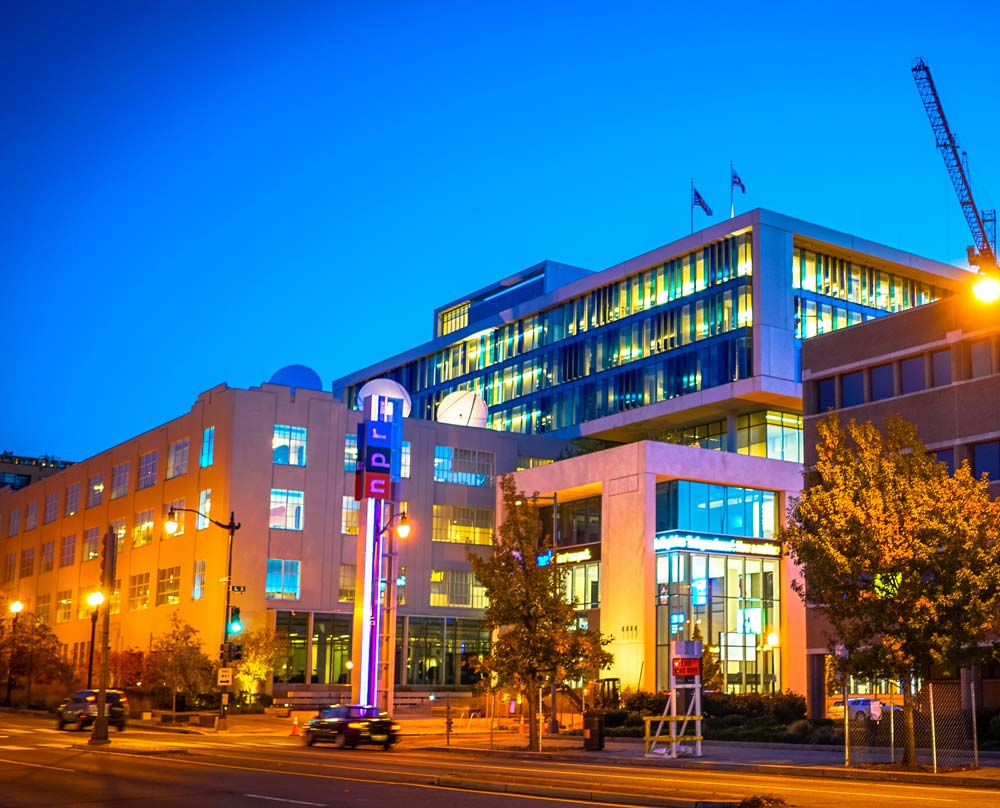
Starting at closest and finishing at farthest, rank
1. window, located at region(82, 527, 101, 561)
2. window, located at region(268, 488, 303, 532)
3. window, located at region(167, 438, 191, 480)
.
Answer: window, located at region(268, 488, 303, 532) < window, located at region(167, 438, 191, 480) < window, located at region(82, 527, 101, 561)

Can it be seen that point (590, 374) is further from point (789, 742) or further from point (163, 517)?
point (789, 742)

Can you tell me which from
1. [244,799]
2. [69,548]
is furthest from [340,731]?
[69,548]

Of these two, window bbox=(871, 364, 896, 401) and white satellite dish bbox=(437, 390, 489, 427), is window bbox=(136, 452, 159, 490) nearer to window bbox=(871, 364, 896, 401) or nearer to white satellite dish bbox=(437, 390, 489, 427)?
white satellite dish bbox=(437, 390, 489, 427)

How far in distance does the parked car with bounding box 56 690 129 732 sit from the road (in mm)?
13061

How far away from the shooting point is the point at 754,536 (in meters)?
Result: 69.1

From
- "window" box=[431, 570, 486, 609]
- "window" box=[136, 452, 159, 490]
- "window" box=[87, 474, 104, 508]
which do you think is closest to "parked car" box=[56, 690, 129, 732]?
"window" box=[431, 570, 486, 609]

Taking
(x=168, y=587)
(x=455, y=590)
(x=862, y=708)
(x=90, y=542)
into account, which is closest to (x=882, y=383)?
(x=862, y=708)

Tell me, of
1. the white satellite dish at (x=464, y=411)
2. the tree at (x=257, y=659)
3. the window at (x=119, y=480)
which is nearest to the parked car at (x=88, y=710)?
the tree at (x=257, y=659)

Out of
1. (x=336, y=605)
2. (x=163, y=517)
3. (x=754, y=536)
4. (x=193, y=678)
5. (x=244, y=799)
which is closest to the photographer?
(x=244, y=799)

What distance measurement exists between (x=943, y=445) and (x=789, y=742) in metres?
13.4

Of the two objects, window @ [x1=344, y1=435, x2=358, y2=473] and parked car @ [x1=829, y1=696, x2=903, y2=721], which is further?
window @ [x1=344, y1=435, x2=358, y2=473]

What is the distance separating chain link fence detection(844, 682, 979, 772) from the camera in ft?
103

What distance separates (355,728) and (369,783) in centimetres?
1834

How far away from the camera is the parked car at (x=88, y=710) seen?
1955 inches
